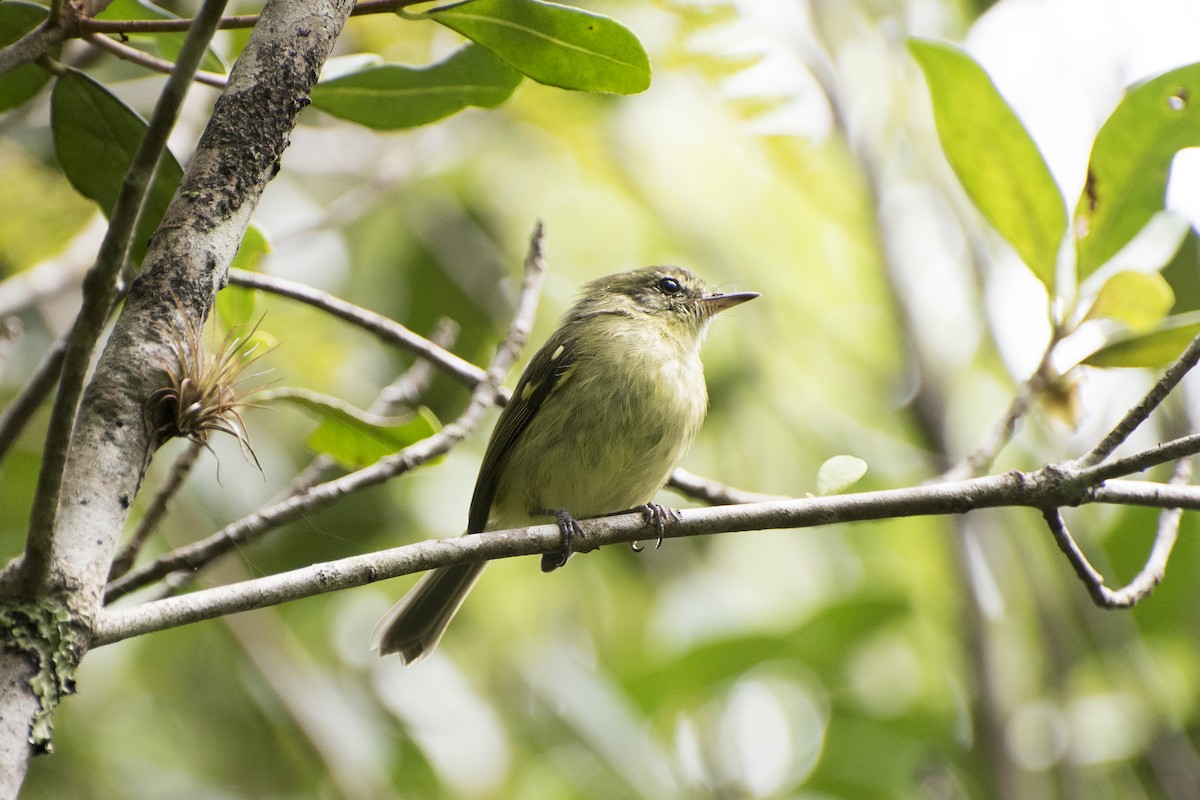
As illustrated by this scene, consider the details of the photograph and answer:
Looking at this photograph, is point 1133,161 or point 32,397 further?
point 1133,161

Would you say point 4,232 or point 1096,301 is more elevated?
point 4,232

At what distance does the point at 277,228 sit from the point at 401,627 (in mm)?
2321

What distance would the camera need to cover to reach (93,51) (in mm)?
3412

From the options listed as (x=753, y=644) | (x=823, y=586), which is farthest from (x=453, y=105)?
(x=823, y=586)

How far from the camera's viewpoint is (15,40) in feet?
7.16

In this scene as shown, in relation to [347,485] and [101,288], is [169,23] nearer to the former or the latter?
[101,288]

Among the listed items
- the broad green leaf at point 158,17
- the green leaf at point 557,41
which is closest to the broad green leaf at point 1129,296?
the green leaf at point 557,41

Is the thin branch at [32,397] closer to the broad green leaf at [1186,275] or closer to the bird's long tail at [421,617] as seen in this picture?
the bird's long tail at [421,617]

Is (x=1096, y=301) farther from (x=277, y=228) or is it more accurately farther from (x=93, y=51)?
(x=277, y=228)

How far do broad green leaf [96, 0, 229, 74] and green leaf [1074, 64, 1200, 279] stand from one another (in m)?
2.19

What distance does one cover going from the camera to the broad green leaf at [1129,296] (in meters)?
3.10

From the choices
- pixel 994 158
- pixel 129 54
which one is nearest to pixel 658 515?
pixel 994 158

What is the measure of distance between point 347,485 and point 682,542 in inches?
116

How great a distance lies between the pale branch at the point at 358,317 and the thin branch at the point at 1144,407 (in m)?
1.46
